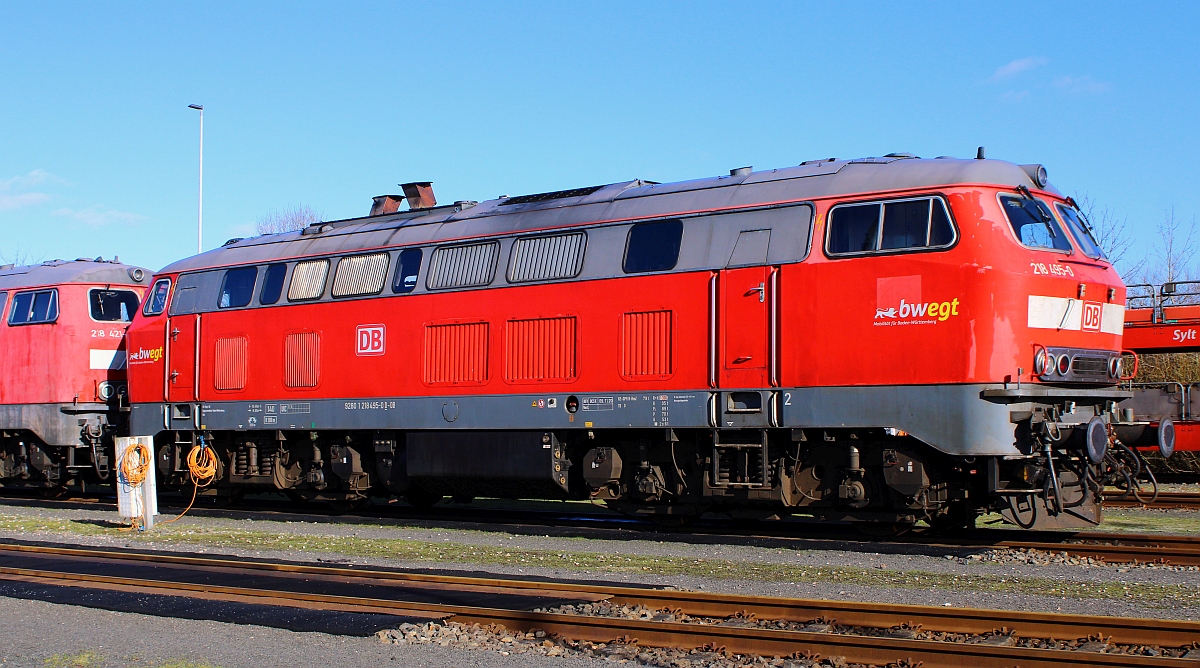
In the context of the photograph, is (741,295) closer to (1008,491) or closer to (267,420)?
(1008,491)

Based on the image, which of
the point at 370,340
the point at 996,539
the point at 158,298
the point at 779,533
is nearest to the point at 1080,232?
the point at 996,539

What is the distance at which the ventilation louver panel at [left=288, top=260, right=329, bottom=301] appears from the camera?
17453mm

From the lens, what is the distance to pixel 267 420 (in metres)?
17.8

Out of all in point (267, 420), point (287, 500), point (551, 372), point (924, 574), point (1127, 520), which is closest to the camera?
point (924, 574)

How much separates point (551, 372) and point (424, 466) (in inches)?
106

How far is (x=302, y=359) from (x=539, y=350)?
4.64 metres

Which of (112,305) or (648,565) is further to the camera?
(112,305)

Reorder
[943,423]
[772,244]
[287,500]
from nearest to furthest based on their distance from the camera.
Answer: [943,423]
[772,244]
[287,500]

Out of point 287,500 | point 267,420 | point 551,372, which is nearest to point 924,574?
point 551,372

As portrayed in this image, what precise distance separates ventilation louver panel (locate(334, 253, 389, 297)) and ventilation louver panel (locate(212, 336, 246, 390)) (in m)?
2.38

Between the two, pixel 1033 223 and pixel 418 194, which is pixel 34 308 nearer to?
pixel 418 194

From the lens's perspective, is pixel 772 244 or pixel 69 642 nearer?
pixel 69 642

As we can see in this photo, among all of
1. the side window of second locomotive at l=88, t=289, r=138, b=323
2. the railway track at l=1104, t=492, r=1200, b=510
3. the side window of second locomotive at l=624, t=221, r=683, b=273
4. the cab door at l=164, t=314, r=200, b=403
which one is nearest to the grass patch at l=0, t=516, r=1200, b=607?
the cab door at l=164, t=314, r=200, b=403

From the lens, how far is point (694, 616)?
28.5 feet
